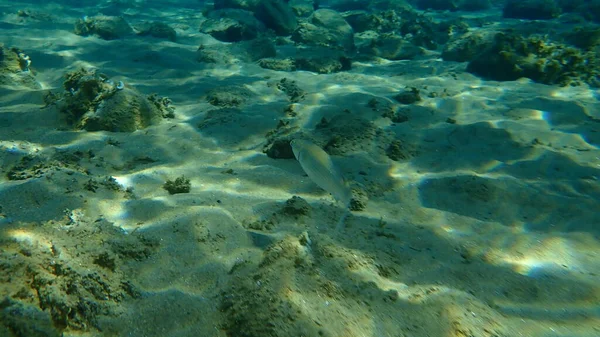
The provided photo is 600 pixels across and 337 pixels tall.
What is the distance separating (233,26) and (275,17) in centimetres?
192

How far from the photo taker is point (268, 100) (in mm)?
6652

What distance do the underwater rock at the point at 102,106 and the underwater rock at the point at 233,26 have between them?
6.44 meters

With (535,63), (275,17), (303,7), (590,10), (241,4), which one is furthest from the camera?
(303,7)

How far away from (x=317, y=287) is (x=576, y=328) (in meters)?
1.68

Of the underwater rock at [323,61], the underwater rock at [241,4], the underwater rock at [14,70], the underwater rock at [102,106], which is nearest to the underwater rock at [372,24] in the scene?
the underwater rock at [241,4]

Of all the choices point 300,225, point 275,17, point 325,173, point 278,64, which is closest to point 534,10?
point 275,17

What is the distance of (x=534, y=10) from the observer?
1516 cm

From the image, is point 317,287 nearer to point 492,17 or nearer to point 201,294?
point 201,294

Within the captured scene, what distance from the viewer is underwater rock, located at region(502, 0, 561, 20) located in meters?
15.0

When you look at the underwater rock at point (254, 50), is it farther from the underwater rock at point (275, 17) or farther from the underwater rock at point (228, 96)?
the underwater rock at point (275, 17)

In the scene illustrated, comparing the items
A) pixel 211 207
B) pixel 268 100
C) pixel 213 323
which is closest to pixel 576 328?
pixel 213 323

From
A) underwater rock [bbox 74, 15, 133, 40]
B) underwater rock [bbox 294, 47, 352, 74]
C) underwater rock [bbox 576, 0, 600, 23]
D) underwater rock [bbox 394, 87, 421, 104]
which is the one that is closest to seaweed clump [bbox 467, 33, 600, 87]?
underwater rock [bbox 394, 87, 421, 104]

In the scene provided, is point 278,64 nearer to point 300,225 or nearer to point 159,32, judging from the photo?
point 159,32

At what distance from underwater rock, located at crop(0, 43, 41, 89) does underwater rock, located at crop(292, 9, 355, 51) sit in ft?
23.0
